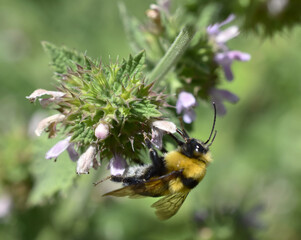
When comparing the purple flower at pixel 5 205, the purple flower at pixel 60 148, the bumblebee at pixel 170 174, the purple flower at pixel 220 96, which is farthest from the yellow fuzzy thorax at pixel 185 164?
the purple flower at pixel 5 205

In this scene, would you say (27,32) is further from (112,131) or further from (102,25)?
(112,131)

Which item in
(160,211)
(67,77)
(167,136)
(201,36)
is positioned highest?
(67,77)

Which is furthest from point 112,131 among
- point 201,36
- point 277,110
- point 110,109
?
point 277,110

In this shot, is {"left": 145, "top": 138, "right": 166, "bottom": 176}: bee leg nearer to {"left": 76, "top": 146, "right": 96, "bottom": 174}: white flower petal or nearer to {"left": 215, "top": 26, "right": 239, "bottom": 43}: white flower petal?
{"left": 76, "top": 146, "right": 96, "bottom": 174}: white flower petal

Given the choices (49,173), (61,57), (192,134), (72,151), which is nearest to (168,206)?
(72,151)

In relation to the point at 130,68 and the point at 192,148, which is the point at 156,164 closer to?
the point at 192,148

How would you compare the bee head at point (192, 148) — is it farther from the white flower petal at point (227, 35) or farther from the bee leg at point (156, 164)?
the white flower petal at point (227, 35)

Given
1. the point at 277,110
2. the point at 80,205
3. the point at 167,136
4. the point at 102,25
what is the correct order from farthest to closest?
the point at 102,25 < the point at 277,110 < the point at 80,205 < the point at 167,136
